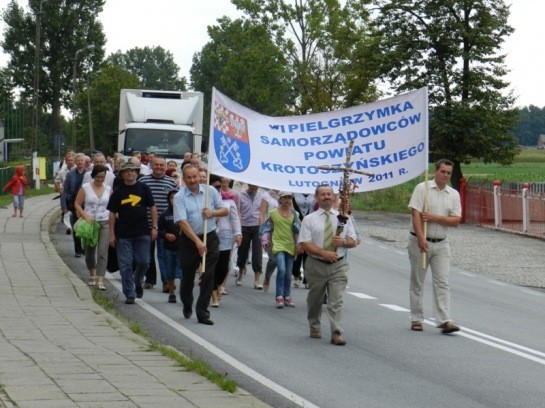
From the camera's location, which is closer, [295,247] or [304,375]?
[304,375]

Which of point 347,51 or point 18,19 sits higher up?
point 18,19

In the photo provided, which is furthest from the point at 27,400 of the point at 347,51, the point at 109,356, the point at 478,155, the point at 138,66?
the point at 138,66

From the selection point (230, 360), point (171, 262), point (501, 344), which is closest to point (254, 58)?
point (171, 262)

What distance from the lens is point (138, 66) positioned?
187 m

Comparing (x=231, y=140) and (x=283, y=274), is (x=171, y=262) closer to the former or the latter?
(x=283, y=274)

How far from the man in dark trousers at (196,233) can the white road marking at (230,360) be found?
43 centimetres

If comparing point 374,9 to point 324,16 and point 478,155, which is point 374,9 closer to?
point 478,155

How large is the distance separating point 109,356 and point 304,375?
5.24 feet

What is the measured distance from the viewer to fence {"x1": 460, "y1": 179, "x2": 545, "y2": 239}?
115ft

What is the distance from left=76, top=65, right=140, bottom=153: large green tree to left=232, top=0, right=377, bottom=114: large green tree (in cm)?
3225

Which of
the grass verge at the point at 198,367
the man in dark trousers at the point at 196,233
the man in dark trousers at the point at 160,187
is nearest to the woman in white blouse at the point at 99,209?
the man in dark trousers at the point at 160,187

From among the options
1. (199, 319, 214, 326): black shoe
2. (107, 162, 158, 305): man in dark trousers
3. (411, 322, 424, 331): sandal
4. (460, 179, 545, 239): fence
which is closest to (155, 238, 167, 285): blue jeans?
(107, 162, 158, 305): man in dark trousers

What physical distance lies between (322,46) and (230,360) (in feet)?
195

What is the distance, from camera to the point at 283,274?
15688 millimetres
